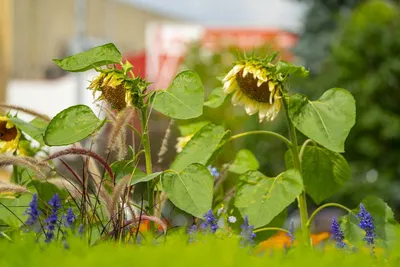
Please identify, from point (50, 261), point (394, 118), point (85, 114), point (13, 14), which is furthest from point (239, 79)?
point (13, 14)

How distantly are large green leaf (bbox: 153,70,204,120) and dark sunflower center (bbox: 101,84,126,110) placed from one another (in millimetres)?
99

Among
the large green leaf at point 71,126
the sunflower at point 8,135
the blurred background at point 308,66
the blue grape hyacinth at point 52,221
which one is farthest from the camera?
the blurred background at point 308,66

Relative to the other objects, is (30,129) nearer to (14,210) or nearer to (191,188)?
(14,210)

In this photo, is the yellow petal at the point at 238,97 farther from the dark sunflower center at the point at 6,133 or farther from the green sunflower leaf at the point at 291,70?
the dark sunflower center at the point at 6,133

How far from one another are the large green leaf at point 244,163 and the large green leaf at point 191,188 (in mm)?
614

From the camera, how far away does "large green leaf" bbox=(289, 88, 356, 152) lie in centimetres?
263

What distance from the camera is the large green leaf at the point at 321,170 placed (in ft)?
9.96

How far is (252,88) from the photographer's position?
9.41 feet

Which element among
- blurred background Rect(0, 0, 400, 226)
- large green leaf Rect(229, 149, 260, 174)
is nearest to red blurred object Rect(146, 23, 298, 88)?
blurred background Rect(0, 0, 400, 226)

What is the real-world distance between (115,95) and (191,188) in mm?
363

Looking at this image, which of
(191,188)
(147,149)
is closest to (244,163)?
(147,149)

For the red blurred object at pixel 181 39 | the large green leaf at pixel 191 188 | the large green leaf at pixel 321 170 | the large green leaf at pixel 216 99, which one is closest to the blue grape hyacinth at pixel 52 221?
the large green leaf at pixel 191 188

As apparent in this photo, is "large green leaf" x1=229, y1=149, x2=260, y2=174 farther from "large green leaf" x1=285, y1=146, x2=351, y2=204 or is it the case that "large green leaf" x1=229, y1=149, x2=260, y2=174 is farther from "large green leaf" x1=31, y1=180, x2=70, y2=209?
"large green leaf" x1=31, y1=180, x2=70, y2=209

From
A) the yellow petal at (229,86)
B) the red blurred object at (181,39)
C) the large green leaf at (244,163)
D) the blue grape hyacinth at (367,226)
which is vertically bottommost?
the red blurred object at (181,39)
